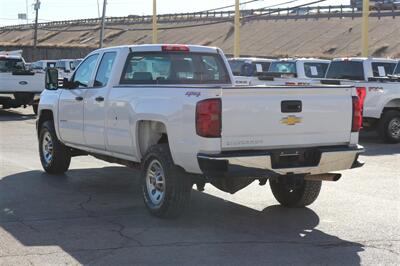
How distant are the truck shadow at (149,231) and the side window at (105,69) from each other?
1508 mm

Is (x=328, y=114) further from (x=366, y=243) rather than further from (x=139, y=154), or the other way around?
(x=139, y=154)

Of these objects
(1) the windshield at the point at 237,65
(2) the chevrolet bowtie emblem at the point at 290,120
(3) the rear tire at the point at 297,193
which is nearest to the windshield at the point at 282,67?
(1) the windshield at the point at 237,65

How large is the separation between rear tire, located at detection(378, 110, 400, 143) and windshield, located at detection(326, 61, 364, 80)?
1138 mm

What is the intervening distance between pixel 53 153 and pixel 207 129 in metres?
4.41

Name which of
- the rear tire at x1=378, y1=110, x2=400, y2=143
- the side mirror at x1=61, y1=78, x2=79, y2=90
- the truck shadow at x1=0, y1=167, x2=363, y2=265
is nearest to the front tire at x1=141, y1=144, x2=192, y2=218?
the truck shadow at x1=0, y1=167, x2=363, y2=265

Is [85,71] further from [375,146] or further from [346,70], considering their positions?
[346,70]

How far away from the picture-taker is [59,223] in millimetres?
6980

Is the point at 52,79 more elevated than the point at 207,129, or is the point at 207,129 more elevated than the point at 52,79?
the point at 52,79

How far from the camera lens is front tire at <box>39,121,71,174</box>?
10.1 meters

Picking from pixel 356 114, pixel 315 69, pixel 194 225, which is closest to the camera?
pixel 194 225

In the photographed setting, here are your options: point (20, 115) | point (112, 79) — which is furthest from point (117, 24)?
point (112, 79)

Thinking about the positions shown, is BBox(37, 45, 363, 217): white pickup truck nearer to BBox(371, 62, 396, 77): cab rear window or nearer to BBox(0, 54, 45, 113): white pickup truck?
BBox(371, 62, 396, 77): cab rear window

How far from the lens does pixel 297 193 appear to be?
311 inches

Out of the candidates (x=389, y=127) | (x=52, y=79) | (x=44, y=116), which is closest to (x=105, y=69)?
(x=52, y=79)
